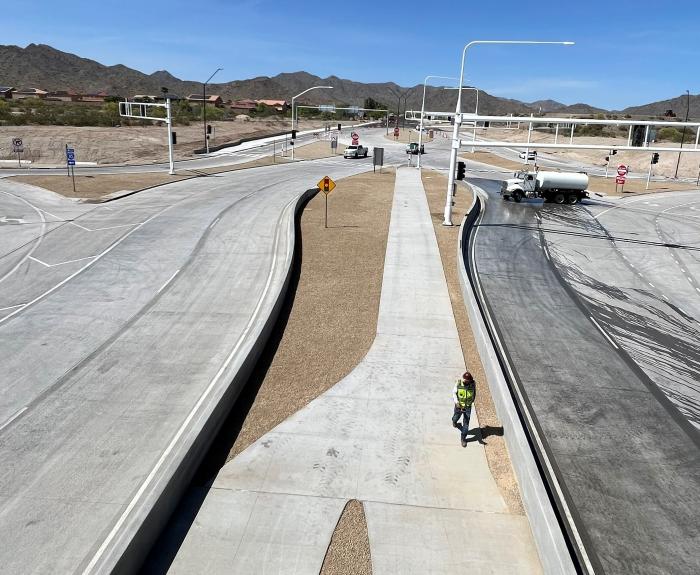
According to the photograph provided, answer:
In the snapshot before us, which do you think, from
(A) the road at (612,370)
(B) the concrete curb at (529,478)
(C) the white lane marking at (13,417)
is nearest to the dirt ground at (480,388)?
(B) the concrete curb at (529,478)

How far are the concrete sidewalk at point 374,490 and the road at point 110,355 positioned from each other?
1.26m

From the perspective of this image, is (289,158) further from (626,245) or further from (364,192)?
(626,245)

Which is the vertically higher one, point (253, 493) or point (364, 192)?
point (364, 192)

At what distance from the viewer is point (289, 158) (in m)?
65.4

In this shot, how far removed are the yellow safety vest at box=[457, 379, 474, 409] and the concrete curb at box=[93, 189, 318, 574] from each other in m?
4.77

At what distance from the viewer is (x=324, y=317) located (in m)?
16.2

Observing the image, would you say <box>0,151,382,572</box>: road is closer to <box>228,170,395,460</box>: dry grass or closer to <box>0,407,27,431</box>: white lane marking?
<box>0,407,27,431</box>: white lane marking

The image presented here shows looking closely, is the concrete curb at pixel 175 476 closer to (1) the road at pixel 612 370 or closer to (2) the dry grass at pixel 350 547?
(2) the dry grass at pixel 350 547

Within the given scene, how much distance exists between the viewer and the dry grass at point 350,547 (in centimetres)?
751

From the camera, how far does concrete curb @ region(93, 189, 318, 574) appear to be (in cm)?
700

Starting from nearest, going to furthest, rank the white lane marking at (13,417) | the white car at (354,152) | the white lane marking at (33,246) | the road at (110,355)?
the road at (110,355) < the white lane marking at (13,417) < the white lane marking at (33,246) < the white car at (354,152)

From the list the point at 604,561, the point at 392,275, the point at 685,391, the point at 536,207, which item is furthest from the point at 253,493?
the point at 536,207

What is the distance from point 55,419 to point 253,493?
4.82 meters

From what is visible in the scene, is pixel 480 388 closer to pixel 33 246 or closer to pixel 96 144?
pixel 33 246
